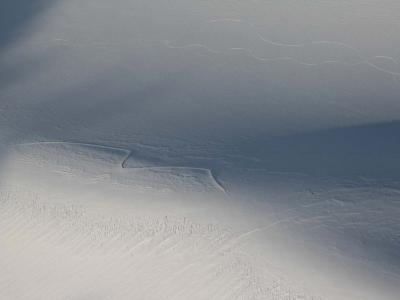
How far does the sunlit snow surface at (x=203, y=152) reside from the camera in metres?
3.97

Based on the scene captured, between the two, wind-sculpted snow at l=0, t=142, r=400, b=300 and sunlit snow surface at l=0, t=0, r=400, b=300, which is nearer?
wind-sculpted snow at l=0, t=142, r=400, b=300

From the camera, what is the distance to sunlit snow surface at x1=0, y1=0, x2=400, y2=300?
3.97 meters

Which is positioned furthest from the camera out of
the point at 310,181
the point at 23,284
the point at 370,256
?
the point at 310,181

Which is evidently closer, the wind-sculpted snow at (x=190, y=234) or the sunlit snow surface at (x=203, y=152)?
the wind-sculpted snow at (x=190, y=234)

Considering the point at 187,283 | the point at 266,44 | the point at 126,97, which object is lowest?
the point at 187,283

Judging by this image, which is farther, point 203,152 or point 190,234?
point 203,152

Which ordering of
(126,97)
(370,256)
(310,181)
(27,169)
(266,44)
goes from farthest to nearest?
(266,44) → (126,97) → (27,169) → (310,181) → (370,256)

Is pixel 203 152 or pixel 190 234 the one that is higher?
pixel 203 152

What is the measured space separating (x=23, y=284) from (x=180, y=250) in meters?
0.95

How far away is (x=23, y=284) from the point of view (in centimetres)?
420

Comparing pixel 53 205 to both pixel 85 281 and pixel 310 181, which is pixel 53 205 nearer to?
pixel 85 281

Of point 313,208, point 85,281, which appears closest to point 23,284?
→ point 85,281

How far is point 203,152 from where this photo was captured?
4.98 metres

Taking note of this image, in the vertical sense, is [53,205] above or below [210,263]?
above
